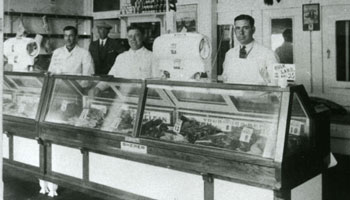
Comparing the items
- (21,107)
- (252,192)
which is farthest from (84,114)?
(252,192)

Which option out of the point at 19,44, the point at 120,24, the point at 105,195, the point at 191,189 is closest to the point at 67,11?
the point at 120,24

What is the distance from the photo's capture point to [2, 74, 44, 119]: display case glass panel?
4.15 meters

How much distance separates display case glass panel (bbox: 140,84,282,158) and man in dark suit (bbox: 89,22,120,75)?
2618 millimetres

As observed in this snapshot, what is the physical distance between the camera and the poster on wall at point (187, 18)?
6.90 metres

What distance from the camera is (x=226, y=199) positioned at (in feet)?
9.24

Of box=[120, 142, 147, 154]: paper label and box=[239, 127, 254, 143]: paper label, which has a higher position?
box=[239, 127, 254, 143]: paper label

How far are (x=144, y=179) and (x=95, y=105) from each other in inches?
35.1

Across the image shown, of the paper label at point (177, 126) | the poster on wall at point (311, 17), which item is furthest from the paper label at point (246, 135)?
the poster on wall at point (311, 17)

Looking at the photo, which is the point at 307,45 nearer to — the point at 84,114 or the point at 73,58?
the point at 73,58

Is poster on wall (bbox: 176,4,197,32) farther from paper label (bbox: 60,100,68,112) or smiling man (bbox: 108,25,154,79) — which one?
paper label (bbox: 60,100,68,112)

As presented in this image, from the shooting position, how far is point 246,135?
9.46 ft

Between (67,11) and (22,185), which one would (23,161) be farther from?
(67,11)

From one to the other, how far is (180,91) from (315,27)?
314 cm

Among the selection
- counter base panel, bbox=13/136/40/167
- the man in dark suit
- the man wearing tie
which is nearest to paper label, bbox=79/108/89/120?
counter base panel, bbox=13/136/40/167
